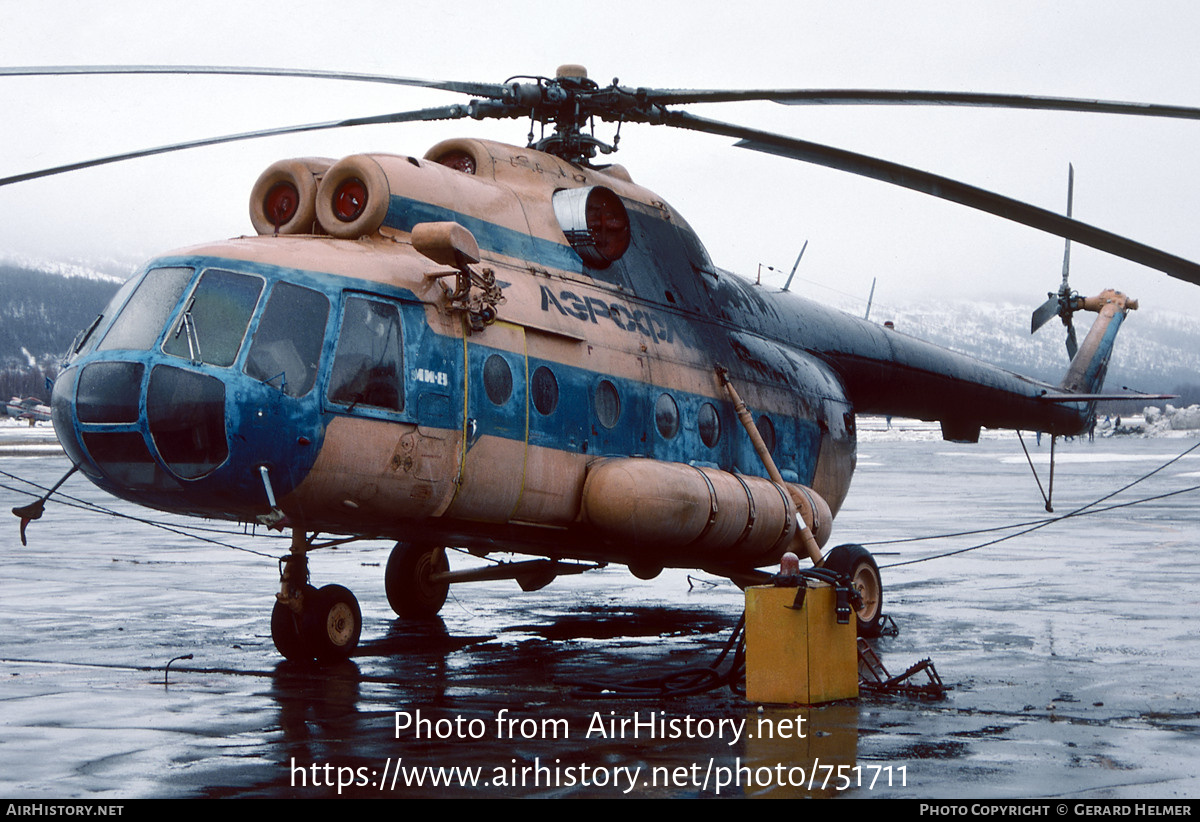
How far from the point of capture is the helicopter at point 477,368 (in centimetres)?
861

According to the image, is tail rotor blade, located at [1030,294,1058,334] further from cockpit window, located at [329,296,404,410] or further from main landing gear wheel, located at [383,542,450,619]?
cockpit window, located at [329,296,404,410]

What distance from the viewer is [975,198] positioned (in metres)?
9.84

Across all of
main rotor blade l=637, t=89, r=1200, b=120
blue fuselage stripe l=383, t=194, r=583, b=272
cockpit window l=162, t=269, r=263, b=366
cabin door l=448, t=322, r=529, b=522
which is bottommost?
cabin door l=448, t=322, r=529, b=522

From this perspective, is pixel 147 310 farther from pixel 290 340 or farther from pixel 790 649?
pixel 790 649

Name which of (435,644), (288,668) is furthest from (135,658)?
(435,644)

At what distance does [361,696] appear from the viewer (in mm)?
9016

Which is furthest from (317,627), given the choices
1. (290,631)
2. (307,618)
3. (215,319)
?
(215,319)

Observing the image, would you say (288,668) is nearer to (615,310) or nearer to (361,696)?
A: (361,696)

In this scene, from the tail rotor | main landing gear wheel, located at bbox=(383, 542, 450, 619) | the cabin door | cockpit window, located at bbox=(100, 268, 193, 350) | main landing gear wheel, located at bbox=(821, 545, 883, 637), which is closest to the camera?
cockpit window, located at bbox=(100, 268, 193, 350)

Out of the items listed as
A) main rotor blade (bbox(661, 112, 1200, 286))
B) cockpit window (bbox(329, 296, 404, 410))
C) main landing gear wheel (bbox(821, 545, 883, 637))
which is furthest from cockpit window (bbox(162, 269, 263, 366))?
main landing gear wheel (bbox(821, 545, 883, 637))

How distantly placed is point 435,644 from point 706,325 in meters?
4.10

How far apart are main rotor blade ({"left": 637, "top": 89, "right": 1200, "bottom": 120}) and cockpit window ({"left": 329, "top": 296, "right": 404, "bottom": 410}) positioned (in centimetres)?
355

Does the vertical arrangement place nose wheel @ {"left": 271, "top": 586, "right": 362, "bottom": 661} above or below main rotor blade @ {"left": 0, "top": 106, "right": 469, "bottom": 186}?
below

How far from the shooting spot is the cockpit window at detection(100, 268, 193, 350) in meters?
8.67
